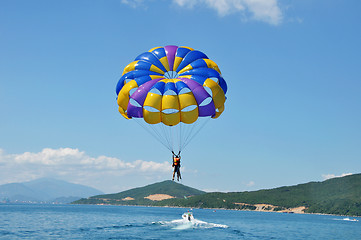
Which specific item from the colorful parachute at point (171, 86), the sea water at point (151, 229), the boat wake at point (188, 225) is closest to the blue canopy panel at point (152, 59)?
the colorful parachute at point (171, 86)

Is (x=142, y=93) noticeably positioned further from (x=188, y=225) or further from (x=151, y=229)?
(x=188, y=225)

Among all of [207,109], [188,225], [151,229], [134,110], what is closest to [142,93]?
[134,110]

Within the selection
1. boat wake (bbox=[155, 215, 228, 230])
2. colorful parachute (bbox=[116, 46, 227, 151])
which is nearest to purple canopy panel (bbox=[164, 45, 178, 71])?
colorful parachute (bbox=[116, 46, 227, 151])

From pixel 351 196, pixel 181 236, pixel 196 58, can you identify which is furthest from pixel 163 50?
pixel 351 196

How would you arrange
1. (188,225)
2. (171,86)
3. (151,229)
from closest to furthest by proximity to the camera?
(171,86), (151,229), (188,225)

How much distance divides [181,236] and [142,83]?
1077 inches

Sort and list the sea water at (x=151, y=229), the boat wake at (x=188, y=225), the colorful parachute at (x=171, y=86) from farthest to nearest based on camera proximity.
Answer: the boat wake at (x=188, y=225)
the sea water at (x=151, y=229)
the colorful parachute at (x=171, y=86)

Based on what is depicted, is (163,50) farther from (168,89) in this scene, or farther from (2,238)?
(2,238)

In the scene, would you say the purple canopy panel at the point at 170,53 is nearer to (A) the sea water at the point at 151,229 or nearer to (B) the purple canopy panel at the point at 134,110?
(B) the purple canopy panel at the point at 134,110

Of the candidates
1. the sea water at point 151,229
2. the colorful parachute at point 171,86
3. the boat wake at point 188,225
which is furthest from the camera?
the boat wake at point 188,225

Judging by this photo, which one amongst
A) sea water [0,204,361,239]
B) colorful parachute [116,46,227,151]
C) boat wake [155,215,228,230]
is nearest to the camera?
colorful parachute [116,46,227,151]

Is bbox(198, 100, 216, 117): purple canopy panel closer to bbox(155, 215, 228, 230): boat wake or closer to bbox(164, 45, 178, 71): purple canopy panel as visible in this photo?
bbox(164, 45, 178, 71): purple canopy panel

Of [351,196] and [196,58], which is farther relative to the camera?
[351,196]

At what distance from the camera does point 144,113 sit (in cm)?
2623
